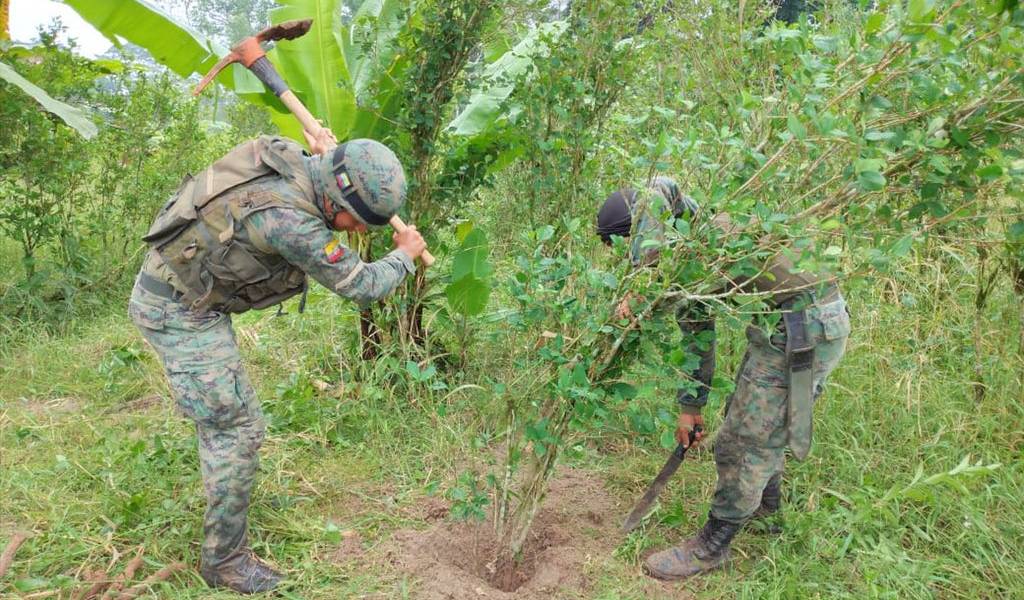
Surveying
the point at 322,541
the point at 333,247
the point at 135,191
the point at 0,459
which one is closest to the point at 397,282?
the point at 333,247

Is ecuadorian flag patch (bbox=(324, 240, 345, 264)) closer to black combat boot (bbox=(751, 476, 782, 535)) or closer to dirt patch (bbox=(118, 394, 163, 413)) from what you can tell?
black combat boot (bbox=(751, 476, 782, 535))

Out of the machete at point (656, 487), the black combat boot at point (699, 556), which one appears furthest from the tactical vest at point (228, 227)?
the black combat boot at point (699, 556)

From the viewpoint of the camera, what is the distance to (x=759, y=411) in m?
2.80

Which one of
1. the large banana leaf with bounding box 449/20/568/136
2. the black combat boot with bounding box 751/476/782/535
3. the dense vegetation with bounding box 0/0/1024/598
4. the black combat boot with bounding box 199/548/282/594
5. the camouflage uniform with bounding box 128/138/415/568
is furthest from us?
the large banana leaf with bounding box 449/20/568/136

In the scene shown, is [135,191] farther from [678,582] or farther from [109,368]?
[678,582]

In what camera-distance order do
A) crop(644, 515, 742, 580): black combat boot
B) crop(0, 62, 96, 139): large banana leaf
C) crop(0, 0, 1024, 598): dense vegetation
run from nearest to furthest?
crop(0, 0, 1024, 598): dense vegetation < crop(644, 515, 742, 580): black combat boot < crop(0, 62, 96, 139): large banana leaf

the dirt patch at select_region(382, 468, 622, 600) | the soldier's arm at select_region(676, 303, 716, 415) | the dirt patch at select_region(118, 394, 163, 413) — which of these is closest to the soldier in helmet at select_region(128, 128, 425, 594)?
the dirt patch at select_region(382, 468, 622, 600)

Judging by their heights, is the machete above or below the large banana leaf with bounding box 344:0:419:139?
below

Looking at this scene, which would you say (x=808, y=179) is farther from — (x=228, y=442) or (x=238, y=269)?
(x=228, y=442)

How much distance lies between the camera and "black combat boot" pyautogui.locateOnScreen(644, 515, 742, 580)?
2900 mm

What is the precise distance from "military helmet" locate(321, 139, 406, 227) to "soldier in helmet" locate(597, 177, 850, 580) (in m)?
0.78

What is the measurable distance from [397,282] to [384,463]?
3.98ft

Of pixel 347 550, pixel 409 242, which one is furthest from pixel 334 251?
pixel 347 550

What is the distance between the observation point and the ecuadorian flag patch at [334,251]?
2.53 meters
